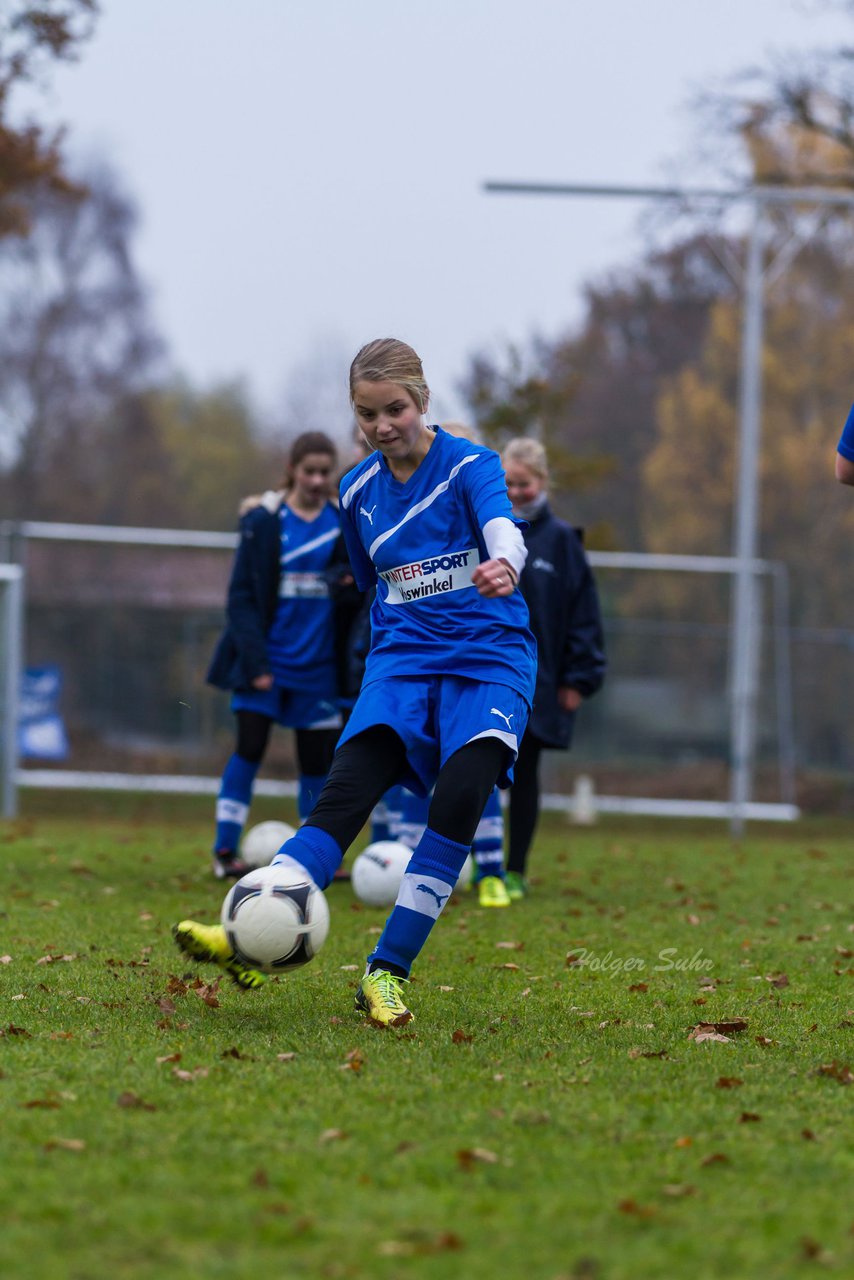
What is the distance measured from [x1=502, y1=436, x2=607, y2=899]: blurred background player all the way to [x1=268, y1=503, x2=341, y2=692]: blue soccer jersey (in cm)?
110

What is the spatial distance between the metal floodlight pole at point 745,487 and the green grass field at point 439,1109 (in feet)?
29.7

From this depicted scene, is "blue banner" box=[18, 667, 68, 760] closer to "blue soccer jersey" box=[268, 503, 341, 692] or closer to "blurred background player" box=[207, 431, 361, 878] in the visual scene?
"blurred background player" box=[207, 431, 361, 878]

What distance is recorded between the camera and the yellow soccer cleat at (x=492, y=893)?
833 cm

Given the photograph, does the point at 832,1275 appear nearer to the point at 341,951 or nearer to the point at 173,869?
the point at 341,951

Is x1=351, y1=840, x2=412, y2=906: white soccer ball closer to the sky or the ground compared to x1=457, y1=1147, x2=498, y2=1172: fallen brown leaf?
closer to the ground

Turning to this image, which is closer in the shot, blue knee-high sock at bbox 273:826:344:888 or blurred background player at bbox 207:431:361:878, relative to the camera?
blue knee-high sock at bbox 273:826:344:888

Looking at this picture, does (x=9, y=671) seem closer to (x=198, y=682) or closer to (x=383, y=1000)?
(x=198, y=682)

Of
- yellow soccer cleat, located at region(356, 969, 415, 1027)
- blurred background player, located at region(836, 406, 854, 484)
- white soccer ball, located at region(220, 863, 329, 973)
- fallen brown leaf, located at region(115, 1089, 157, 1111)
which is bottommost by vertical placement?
yellow soccer cleat, located at region(356, 969, 415, 1027)

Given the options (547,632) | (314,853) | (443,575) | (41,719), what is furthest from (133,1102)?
(41,719)

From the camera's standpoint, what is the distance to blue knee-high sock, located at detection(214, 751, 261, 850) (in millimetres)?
9094

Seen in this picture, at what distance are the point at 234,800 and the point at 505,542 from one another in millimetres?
4740

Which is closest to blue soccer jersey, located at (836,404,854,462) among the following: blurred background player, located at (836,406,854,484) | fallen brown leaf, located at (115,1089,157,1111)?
blurred background player, located at (836,406,854,484)

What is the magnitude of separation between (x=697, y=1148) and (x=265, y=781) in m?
13.0

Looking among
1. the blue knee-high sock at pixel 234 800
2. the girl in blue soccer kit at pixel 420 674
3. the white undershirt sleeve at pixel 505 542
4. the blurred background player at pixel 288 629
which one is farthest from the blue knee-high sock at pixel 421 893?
the blue knee-high sock at pixel 234 800
